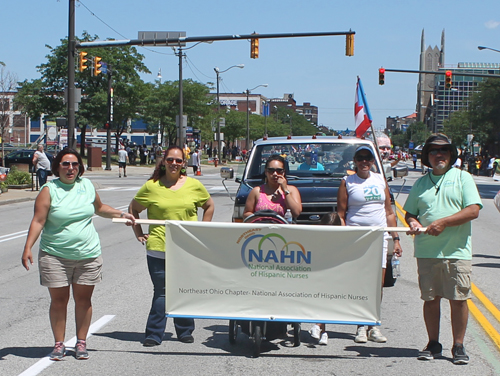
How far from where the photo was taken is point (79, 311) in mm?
5605

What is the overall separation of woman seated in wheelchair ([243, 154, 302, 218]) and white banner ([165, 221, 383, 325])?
26.8 inches

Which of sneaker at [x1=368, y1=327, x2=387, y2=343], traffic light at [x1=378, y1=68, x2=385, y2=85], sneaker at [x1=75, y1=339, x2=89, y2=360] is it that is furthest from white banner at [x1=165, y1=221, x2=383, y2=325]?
traffic light at [x1=378, y1=68, x2=385, y2=85]

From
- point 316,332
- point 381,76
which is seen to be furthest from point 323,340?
point 381,76

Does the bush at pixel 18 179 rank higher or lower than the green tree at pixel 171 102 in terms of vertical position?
lower

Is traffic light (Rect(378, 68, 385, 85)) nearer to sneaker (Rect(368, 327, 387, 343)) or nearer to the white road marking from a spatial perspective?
sneaker (Rect(368, 327, 387, 343))

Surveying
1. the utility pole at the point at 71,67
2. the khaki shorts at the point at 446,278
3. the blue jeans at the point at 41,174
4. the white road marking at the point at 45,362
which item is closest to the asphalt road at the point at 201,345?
the white road marking at the point at 45,362

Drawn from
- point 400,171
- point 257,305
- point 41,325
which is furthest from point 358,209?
point 400,171

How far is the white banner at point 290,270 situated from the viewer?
5.64 meters

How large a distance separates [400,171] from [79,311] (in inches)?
244

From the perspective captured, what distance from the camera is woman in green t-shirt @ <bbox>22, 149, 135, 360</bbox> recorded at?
5383mm

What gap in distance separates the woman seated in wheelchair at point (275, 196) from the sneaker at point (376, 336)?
1289 mm

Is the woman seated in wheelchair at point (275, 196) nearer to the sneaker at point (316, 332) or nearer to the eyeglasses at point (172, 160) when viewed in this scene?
the eyeglasses at point (172, 160)

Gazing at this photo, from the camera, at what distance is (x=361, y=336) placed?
245 inches

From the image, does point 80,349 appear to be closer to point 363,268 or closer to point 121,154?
point 363,268
